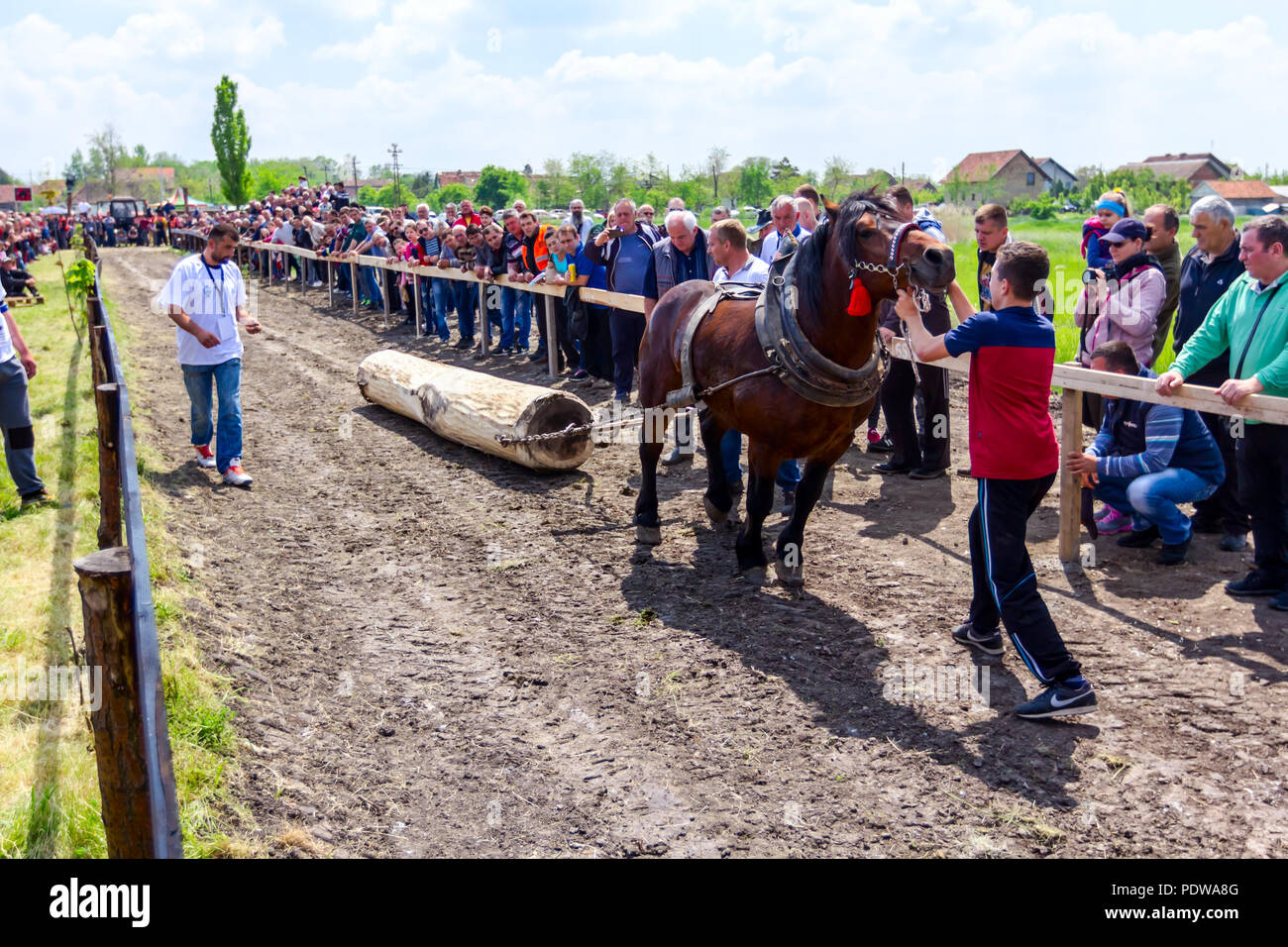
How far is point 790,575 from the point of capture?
5.95 meters

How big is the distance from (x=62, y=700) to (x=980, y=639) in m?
4.32

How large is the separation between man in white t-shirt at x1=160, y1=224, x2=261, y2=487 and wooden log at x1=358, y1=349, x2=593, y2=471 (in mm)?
1686

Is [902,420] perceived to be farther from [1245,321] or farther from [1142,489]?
[1245,321]

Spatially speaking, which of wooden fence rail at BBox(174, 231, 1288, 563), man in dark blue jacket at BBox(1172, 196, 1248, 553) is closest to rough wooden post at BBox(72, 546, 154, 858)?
wooden fence rail at BBox(174, 231, 1288, 563)

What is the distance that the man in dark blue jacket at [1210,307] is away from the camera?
6.30m

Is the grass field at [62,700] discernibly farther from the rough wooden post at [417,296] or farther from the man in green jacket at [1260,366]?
the rough wooden post at [417,296]

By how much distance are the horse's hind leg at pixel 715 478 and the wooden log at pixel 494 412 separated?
1715 millimetres

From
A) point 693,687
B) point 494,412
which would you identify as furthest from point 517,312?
point 693,687

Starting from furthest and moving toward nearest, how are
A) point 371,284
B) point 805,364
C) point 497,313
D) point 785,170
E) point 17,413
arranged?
point 785,170
point 371,284
point 497,313
point 17,413
point 805,364

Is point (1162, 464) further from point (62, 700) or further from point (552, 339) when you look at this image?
point (552, 339)

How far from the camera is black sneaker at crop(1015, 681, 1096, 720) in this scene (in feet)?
13.9

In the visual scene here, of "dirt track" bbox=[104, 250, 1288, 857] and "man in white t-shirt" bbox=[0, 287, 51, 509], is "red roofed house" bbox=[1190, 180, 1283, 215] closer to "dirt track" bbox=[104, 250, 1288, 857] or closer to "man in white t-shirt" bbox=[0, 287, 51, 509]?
"dirt track" bbox=[104, 250, 1288, 857]

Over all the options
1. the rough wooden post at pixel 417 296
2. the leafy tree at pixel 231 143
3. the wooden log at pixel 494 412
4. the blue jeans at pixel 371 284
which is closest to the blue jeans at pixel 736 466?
the wooden log at pixel 494 412
